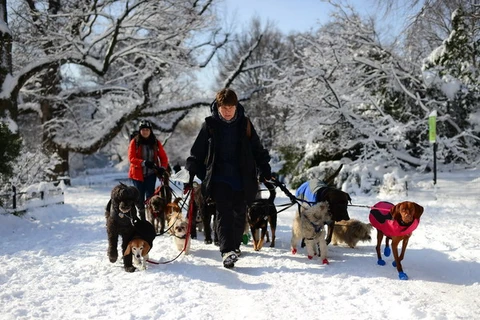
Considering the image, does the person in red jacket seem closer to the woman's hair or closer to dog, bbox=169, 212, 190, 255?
dog, bbox=169, 212, 190, 255

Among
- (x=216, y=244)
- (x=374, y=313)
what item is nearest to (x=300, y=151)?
(x=216, y=244)

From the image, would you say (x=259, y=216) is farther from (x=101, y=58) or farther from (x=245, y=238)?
(x=101, y=58)

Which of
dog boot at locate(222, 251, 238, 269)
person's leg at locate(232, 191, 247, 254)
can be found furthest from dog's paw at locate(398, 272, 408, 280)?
person's leg at locate(232, 191, 247, 254)

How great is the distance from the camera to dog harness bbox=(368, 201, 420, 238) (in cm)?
502

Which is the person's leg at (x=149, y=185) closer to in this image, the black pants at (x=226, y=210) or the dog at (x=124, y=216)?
the dog at (x=124, y=216)

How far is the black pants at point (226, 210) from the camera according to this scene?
5562 millimetres

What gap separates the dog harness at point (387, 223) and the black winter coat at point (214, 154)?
146 centimetres

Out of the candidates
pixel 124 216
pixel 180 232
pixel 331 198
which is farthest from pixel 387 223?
pixel 124 216

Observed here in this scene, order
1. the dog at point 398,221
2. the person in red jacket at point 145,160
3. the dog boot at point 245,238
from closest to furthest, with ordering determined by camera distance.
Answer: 1. the dog at point 398,221
2. the dog boot at point 245,238
3. the person in red jacket at point 145,160

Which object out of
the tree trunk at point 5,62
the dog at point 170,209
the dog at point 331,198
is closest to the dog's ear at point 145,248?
the dog at point 170,209

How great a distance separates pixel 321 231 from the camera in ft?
18.8

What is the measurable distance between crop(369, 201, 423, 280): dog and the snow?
0.91ft

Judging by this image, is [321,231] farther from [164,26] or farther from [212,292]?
[164,26]

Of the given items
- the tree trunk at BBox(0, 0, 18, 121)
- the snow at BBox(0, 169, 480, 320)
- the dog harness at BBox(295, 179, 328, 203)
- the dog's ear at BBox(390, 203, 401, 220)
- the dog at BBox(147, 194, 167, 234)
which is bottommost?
the snow at BBox(0, 169, 480, 320)
